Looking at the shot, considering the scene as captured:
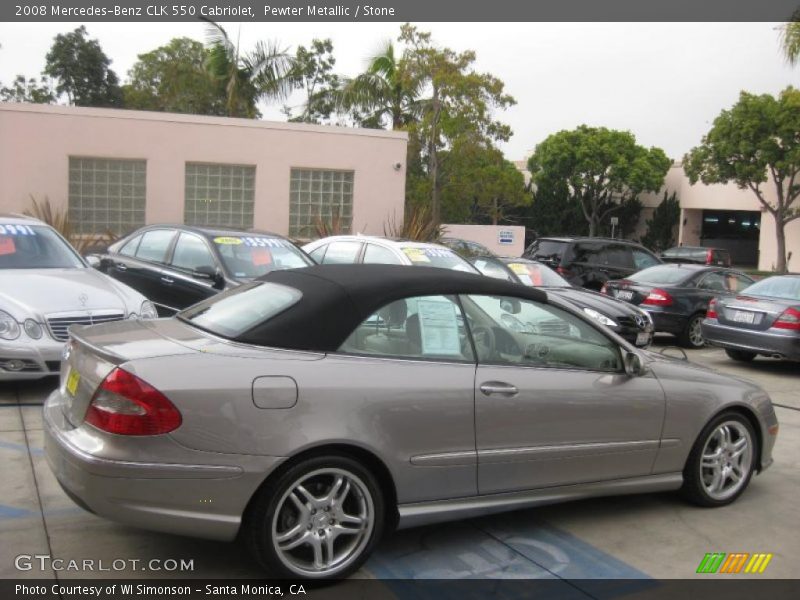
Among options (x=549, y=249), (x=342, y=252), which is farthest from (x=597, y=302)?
(x=549, y=249)

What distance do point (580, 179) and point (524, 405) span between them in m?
42.0

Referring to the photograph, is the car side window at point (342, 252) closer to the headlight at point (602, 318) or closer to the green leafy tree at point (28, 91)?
the headlight at point (602, 318)

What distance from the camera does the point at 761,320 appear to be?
33.9ft

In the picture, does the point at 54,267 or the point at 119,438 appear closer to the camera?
the point at 119,438

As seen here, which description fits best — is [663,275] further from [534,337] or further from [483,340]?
[483,340]

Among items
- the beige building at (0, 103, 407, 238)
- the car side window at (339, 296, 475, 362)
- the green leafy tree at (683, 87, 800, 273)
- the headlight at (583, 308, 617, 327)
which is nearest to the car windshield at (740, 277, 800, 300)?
the headlight at (583, 308, 617, 327)

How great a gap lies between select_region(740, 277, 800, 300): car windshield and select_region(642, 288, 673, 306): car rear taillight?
171cm

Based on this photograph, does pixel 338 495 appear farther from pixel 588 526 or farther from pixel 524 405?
pixel 588 526

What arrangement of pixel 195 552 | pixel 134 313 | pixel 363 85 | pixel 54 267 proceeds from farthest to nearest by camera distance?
pixel 363 85
pixel 54 267
pixel 134 313
pixel 195 552

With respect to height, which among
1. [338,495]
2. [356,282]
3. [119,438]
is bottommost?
[338,495]

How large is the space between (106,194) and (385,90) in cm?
1171

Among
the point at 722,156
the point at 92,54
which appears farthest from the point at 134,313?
the point at 92,54

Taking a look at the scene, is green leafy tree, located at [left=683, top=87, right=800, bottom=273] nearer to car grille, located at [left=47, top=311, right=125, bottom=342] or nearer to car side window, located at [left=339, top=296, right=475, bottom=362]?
car grille, located at [left=47, top=311, right=125, bottom=342]

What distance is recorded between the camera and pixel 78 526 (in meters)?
4.26
